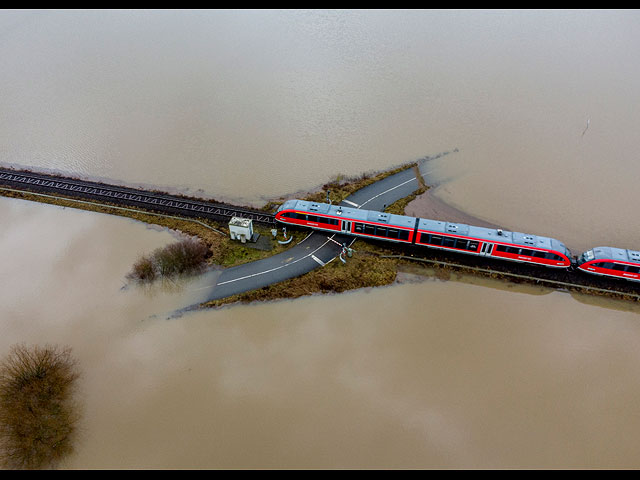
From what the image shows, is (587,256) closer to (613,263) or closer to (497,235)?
(613,263)

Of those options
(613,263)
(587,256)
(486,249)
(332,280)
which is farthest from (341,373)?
(613,263)

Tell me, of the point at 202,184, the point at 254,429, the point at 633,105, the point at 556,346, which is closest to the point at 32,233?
the point at 202,184

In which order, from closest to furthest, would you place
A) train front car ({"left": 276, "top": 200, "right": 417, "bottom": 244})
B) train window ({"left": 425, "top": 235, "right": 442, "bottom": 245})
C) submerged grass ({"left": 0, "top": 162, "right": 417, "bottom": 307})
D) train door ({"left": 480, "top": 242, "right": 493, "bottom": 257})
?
1. submerged grass ({"left": 0, "top": 162, "right": 417, "bottom": 307})
2. train door ({"left": 480, "top": 242, "right": 493, "bottom": 257})
3. train window ({"left": 425, "top": 235, "right": 442, "bottom": 245})
4. train front car ({"left": 276, "top": 200, "right": 417, "bottom": 244})

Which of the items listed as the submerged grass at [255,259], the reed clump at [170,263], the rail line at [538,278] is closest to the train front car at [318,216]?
the submerged grass at [255,259]

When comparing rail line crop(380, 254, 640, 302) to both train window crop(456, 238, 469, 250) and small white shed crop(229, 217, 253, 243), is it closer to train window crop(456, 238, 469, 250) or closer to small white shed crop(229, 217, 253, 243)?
train window crop(456, 238, 469, 250)

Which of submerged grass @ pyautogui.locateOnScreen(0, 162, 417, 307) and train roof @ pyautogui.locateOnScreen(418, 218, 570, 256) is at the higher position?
train roof @ pyautogui.locateOnScreen(418, 218, 570, 256)

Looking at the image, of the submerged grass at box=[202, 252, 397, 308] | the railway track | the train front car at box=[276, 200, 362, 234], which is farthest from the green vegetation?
the train front car at box=[276, 200, 362, 234]

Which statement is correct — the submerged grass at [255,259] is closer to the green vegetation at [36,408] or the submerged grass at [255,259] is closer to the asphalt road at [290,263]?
the asphalt road at [290,263]
